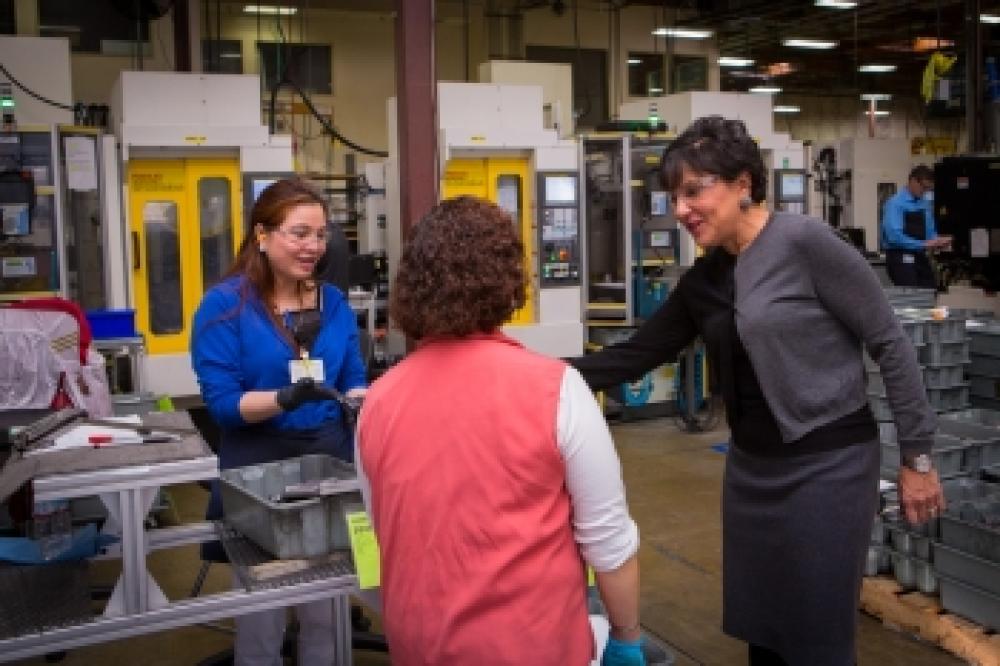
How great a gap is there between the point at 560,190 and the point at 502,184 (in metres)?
0.39

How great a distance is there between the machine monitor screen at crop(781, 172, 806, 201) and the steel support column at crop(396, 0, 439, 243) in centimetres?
337

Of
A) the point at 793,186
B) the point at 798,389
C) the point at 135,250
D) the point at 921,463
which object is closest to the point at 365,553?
the point at 798,389

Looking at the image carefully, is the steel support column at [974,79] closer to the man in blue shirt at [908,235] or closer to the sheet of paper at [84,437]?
the man in blue shirt at [908,235]

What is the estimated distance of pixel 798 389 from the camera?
6.84 feet

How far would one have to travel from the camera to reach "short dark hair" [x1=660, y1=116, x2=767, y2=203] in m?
2.10

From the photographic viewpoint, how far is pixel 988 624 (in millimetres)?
3383

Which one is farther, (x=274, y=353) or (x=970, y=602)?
(x=970, y=602)

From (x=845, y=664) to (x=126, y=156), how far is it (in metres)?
5.01

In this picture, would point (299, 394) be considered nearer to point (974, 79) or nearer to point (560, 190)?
point (560, 190)

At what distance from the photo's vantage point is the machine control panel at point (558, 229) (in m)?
6.77

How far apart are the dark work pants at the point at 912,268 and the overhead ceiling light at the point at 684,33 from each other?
351 cm

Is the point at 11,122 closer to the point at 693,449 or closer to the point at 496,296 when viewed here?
the point at 693,449

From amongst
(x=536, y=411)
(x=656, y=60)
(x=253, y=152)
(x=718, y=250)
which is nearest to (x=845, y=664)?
(x=718, y=250)

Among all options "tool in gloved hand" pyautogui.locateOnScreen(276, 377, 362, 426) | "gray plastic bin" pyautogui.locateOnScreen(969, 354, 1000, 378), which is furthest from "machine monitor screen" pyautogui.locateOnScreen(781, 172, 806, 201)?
"tool in gloved hand" pyautogui.locateOnScreen(276, 377, 362, 426)
